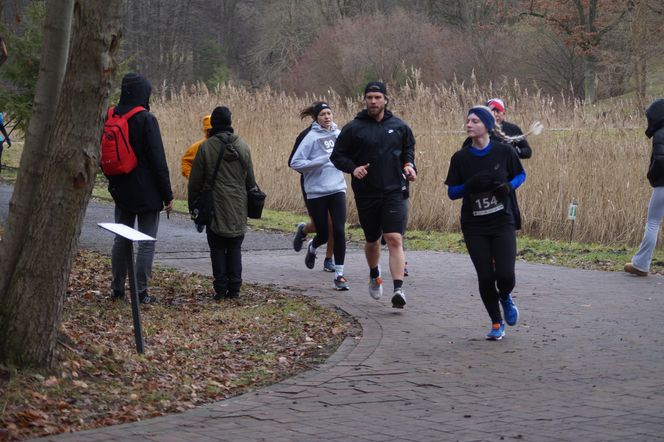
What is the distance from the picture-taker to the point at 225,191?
10.0 metres

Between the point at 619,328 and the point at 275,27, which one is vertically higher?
the point at 275,27

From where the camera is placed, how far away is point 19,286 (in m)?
6.34

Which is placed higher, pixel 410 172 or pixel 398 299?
pixel 410 172

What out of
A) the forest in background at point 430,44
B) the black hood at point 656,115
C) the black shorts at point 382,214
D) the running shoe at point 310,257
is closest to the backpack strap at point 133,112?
the black shorts at point 382,214

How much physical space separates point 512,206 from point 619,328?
1.40m

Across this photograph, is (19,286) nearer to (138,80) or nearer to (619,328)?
(138,80)

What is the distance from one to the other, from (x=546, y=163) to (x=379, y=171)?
694 cm

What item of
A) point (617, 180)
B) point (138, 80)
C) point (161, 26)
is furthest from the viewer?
point (161, 26)

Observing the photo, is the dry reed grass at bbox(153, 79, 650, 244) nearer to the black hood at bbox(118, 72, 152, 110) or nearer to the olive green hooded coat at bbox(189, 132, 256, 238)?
the olive green hooded coat at bbox(189, 132, 256, 238)

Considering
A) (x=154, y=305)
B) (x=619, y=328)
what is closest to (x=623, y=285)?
(x=619, y=328)

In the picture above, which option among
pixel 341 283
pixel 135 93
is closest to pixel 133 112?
pixel 135 93

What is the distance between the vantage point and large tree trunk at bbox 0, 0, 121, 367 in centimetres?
627

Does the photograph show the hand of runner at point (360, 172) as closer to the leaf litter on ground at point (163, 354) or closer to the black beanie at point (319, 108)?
the leaf litter on ground at point (163, 354)

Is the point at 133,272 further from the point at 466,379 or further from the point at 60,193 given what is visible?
the point at 466,379
